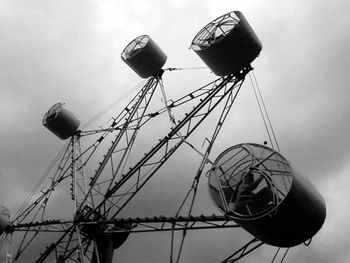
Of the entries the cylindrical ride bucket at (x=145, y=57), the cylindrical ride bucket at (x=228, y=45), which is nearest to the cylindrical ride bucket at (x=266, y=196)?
the cylindrical ride bucket at (x=228, y=45)

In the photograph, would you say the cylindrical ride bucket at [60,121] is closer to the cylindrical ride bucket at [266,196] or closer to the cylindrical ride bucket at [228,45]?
the cylindrical ride bucket at [228,45]

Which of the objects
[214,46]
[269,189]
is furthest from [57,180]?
[269,189]

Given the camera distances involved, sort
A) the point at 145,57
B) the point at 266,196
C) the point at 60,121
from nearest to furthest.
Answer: the point at 266,196 → the point at 145,57 → the point at 60,121

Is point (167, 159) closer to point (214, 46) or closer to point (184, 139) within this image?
point (184, 139)

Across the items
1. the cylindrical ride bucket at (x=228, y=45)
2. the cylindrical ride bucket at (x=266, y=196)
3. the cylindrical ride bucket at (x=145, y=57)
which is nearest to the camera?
the cylindrical ride bucket at (x=266, y=196)

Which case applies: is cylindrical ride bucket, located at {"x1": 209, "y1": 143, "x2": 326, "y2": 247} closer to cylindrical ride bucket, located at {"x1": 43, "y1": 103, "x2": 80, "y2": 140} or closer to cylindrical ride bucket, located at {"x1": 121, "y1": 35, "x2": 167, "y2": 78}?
cylindrical ride bucket, located at {"x1": 121, "y1": 35, "x2": 167, "y2": 78}

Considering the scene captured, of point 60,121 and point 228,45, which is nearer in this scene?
point 228,45

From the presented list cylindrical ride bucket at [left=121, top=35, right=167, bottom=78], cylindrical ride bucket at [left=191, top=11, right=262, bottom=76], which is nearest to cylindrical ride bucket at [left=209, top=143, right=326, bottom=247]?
cylindrical ride bucket at [left=191, top=11, right=262, bottom=76]

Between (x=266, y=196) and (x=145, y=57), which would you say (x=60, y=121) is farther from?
(x=266, y=196)

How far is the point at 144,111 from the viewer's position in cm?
2011

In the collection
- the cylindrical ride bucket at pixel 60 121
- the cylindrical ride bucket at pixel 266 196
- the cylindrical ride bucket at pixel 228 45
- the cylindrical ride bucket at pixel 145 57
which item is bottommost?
the cylindrical ride bucket at pixel 266 196

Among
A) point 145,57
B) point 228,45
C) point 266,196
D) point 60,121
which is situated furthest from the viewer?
point 60,121

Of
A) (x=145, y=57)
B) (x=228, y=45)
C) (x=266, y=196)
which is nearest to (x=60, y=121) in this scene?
(x=145, y=57)

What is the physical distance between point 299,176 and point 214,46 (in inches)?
241
